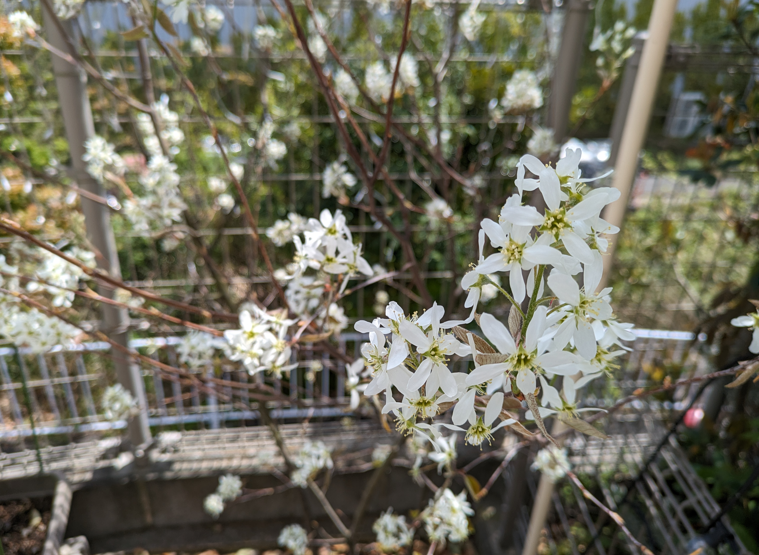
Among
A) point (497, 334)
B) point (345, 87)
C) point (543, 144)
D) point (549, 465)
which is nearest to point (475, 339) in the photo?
point (497, 334)

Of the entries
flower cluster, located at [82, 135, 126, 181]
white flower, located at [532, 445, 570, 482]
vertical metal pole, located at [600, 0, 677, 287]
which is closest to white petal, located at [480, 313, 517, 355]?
vertical metal pole, located at [600, 0, 677, 287]

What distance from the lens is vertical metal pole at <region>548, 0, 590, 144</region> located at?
1.37 metres

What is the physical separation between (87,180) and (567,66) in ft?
4.59

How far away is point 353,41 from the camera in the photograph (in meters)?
2.61

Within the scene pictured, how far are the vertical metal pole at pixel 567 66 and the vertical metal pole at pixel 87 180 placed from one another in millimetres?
1303

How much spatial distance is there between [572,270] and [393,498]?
5.64 feet

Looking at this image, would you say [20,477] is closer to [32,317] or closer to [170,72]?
[32,317]

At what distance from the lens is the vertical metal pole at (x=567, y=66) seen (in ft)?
4.51

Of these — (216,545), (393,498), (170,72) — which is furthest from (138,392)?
(170,72)

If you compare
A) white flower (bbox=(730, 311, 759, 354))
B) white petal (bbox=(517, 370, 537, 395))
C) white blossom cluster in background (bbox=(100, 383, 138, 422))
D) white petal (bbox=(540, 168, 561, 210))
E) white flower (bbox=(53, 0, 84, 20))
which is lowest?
white blossom cluster in background (bbox=(100, 383, 138, 422))

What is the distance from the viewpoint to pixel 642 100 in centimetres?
95

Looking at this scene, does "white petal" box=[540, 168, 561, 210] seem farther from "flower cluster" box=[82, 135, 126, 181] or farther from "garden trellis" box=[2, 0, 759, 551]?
"flower cluster" box=[82, 135, 126, 181]

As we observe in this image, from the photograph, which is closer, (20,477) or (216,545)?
(20,477)

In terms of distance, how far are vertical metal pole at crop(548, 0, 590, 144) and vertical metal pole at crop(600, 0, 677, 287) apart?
47cm
